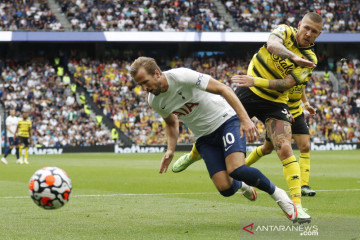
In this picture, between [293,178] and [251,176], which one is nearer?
[251,176]

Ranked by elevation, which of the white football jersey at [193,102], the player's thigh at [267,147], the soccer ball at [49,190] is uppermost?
the white football jersey at [193,102]

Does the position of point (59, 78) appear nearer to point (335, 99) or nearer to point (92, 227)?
point (335, 99)

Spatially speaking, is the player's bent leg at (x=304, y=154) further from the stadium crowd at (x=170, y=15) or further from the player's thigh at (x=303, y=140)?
the stadium crowd at (x=170, y=15)

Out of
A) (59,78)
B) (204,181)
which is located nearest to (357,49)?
(59,78)

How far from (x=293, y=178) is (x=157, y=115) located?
30.3 metres

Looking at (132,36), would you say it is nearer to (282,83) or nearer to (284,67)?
(284,67)

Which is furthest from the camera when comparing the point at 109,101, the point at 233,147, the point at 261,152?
the point at 109,101

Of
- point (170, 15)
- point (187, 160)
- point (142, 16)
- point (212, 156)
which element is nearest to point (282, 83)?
point (212, 156)

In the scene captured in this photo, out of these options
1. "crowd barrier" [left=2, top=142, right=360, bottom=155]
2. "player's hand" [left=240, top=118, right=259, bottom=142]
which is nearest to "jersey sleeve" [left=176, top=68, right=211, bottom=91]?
"player's hand" [left=240, top=118, right=259, bottom=142]

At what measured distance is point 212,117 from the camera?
7.68 meters

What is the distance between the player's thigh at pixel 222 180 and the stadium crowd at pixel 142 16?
3430 centimetres

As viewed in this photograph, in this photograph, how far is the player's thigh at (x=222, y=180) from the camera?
7.58m

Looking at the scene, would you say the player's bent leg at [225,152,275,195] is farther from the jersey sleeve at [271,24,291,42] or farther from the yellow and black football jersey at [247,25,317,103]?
the jersey sleeve at [271,24,291,42]

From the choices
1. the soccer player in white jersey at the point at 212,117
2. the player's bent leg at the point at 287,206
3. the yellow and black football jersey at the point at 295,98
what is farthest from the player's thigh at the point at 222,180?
the yellow and black football jersey at the point at 295,98
